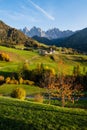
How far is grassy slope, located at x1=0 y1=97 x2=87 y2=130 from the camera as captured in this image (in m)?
25.2

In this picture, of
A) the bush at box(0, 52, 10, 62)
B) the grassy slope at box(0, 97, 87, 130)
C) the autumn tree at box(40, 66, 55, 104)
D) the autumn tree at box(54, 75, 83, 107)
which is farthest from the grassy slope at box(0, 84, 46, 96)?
the grassy slope at box(0, 97, 87, 130)

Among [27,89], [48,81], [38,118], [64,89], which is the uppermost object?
[38,118]

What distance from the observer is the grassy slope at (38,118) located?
2522 centimetres

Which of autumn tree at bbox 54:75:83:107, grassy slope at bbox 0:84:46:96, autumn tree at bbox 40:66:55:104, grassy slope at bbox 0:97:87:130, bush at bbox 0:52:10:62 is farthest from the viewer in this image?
bush at bbox 0:52:10:62

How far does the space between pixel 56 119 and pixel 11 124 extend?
4511 mm

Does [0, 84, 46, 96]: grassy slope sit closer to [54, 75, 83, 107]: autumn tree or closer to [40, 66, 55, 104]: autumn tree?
[40, 66, 55, 104]: autumn tree

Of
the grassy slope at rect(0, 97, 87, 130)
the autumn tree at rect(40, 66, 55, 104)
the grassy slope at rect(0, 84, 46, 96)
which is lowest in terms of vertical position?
the grassy slope at rect(0, 84, 46, 96)

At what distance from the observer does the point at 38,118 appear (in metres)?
27.2

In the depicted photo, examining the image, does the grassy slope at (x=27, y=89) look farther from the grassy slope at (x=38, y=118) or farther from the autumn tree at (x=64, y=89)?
the grassy slope at (x=38, y=118)

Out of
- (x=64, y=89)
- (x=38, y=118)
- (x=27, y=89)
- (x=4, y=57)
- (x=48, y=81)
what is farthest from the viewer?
(x=4, y=57)

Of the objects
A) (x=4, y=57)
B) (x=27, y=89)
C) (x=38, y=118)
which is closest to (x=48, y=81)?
(x=27, y=89)

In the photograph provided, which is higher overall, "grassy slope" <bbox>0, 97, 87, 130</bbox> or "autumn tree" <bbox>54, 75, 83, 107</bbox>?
"grassy slope" <bbox>0, 97, 87, 130</bbox>

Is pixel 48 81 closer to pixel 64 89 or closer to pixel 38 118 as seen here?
pixel 64 89

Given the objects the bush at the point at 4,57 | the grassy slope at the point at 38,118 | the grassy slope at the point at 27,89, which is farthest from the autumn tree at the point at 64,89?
the bush at the point at 4,57
